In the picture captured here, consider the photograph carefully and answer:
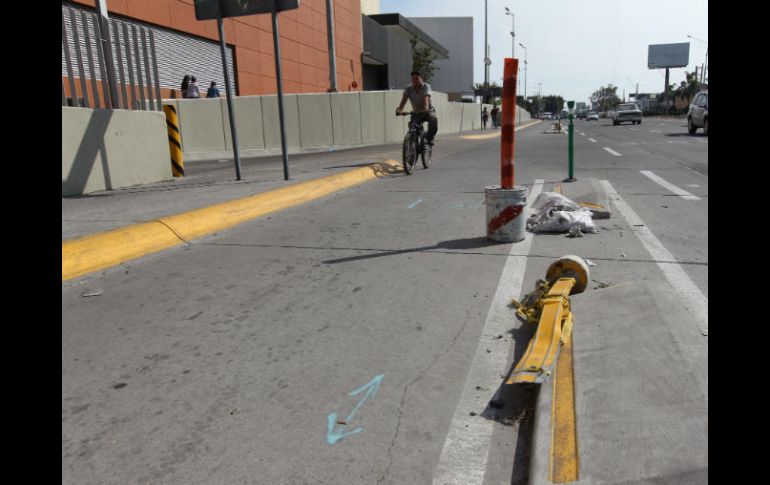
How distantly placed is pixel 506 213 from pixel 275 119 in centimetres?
1489

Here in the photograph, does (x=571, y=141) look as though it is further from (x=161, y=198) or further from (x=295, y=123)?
(x=295, y=123)

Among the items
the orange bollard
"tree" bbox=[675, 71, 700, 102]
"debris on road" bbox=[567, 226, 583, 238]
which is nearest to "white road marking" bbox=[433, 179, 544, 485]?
the orange bollard

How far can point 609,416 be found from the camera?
2.02m

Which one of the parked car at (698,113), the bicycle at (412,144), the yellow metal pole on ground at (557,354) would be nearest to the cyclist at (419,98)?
the bicycle at (412,144)

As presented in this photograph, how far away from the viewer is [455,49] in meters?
97.6

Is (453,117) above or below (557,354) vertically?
above

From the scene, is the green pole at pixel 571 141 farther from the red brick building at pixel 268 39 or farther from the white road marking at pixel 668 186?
the red brick building at pixel 268 39

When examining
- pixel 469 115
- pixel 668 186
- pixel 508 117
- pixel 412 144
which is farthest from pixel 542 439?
pixel 469 115

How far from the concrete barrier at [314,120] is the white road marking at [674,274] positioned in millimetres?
14395

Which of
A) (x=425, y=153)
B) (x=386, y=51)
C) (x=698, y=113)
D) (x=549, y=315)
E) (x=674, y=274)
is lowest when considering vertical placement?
(x=674, y=274)

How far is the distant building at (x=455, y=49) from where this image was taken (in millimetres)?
96750

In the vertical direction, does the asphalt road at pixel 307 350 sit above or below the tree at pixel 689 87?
below
